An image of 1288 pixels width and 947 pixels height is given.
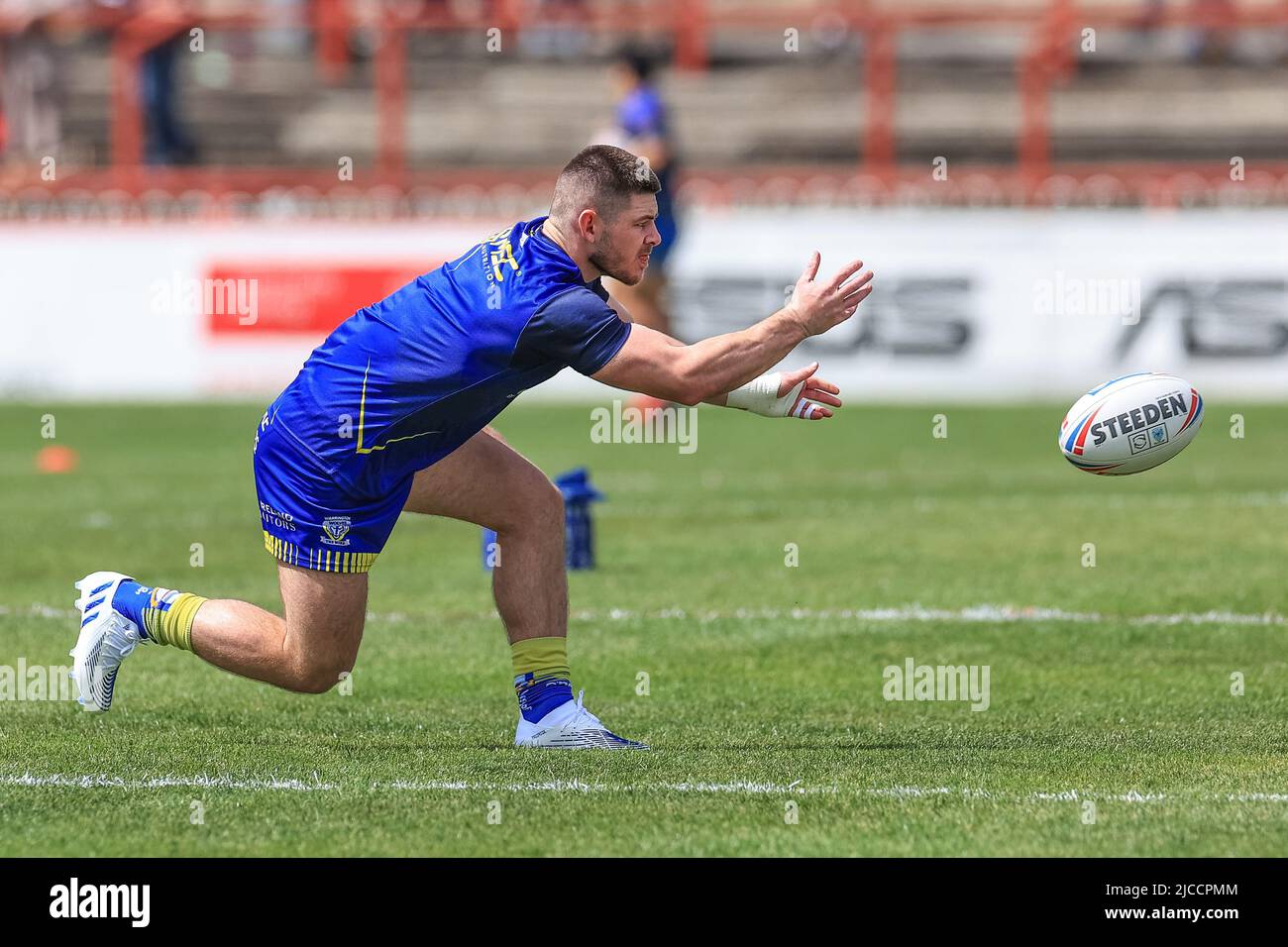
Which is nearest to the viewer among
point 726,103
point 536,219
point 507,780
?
point 507,780

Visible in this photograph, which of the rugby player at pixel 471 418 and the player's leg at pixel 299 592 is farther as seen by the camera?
the player's leg at pixel 299 592

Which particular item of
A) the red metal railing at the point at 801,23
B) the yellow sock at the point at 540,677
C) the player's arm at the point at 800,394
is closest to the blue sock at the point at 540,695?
the yellow sock at the point at 540,677

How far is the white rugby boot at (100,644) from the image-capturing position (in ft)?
23.3

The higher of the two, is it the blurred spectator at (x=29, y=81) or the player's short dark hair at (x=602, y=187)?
the blurred spectator at (x=29, y=81)

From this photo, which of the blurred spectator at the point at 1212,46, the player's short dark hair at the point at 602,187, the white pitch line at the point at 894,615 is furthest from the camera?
the blurred spectator at the point at 1212,46

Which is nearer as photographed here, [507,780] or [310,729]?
[507,780]

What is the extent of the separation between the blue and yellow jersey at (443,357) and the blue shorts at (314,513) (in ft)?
0.14

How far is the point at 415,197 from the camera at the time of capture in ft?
77.0

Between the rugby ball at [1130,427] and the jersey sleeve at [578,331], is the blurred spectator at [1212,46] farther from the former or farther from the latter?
the jersey sleeve at [578,331]

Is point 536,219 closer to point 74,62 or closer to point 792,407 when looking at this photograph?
point 792,407

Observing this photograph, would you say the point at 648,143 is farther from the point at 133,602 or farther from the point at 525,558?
the point at 133,602

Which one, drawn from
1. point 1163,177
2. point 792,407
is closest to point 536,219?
point 792,407

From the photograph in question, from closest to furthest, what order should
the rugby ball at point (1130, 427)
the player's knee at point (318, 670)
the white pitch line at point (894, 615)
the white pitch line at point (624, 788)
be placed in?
the white pitch line at point (624, 788) → the player's knee at point (318, 670) → the rugby ball at point (1130, 427) → the white pitch line at point (894, 615)

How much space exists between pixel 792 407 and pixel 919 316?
15132 mm
